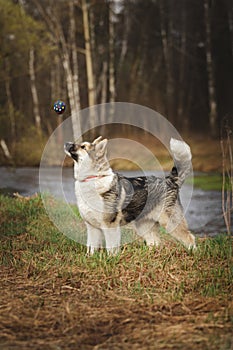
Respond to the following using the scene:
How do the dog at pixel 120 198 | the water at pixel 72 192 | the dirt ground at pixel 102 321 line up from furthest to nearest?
1. the water at pixel 72 192
2. the dog at pixel 120 198
3. the dirt ground at pixel 102 321

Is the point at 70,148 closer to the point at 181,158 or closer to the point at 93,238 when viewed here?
the point at 93,238

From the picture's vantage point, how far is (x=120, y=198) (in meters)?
5.23

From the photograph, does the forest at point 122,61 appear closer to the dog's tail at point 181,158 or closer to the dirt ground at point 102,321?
the dog's tail at point 181,158

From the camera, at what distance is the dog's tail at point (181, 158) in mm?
5281

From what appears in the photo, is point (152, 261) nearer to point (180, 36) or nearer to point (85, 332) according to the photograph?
point (85, 332)

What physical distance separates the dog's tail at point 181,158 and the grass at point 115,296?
2.63 feet

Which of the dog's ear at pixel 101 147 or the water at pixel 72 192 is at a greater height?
the dog's ear at pixel 101 147

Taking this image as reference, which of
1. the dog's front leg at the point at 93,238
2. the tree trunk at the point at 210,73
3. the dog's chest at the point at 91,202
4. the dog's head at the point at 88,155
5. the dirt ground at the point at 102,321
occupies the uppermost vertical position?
the tree trunk at the point at 210,73

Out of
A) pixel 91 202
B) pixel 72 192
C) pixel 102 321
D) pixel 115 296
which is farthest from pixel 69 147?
pixel 72 192

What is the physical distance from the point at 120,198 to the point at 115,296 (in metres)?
1.36

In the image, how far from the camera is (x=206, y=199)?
1035 cm

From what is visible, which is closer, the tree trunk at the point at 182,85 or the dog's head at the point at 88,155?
the dog's head at the point at 88,155

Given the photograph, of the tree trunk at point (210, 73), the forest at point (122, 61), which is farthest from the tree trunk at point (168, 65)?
the tree trunk at point (210, 73)

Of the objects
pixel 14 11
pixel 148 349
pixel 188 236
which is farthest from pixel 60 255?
pixel 14 11
